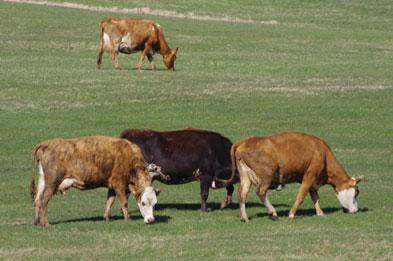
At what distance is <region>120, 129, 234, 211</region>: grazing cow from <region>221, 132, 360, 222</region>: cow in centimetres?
100

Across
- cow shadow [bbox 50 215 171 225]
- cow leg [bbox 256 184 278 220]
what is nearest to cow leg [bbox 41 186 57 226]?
cow shadow [bbox 50 215 171 225]

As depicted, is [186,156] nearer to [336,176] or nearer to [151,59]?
[336,176]

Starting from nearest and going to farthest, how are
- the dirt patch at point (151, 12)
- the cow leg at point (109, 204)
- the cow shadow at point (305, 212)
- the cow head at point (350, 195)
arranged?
the cow leg at point (109, 204), the cow head at point (350, 195), the cow shadow at point (305, 212), the dirt patch at point (151, 12)

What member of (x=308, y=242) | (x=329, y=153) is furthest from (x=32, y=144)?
(x=308, y=242)

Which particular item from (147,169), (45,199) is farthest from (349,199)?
(45,199)

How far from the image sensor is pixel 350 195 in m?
19.9

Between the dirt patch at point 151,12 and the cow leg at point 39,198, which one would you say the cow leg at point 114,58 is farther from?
the cow leg at point 39,198

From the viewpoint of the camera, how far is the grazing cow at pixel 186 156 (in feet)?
68.1

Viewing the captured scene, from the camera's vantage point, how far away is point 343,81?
40844mm

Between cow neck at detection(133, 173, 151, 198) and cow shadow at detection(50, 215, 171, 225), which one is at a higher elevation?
cow neck at detection(133, 173, 151, 198)

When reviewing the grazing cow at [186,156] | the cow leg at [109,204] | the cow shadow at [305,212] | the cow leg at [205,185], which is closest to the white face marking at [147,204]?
the cow leg at [109,204]

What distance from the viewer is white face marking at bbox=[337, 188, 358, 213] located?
19875mm

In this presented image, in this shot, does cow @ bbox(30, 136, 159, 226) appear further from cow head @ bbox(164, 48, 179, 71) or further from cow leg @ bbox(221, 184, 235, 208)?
cow head @ bbox(164, 48, 179, 71)

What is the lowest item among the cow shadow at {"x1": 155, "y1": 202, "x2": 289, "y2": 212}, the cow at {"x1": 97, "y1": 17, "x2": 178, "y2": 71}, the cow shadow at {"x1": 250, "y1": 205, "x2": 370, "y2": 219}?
the cow at {"x1": 97, "y1": 17, "x2": 178, "y2": 71}
